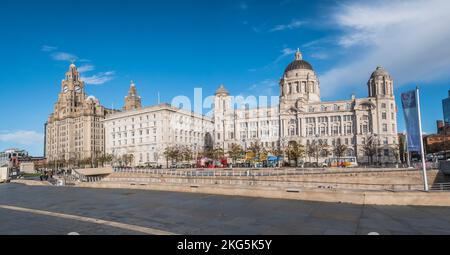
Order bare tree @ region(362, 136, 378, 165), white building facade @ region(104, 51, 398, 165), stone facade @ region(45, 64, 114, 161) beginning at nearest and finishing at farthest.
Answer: bare tree @ region(362, 136, 378, 165), white building facade @ region(104, 51, 398, 165), stone facade @ region(45, 64, 114, 161)

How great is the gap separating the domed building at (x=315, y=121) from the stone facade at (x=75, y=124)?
7590cm

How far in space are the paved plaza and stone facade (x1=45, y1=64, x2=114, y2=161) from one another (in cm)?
15211

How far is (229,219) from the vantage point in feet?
59.2

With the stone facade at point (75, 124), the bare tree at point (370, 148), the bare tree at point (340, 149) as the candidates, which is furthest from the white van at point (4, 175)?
the bare tree at point (370, 148)

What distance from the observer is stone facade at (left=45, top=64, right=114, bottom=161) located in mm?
169875

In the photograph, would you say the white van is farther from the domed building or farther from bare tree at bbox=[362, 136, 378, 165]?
bare tree at bbox=[362, 136, 378, 165]

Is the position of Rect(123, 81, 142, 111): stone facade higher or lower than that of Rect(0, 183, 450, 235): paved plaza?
higher

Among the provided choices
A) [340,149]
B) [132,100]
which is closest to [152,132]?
[340,149]

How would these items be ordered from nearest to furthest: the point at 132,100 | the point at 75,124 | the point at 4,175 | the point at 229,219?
1. the point at 229,219
2. the point at 4,175
3. the point at 75,124
4. the point at 132,100

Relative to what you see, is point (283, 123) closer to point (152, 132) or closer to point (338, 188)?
point (152, 132)

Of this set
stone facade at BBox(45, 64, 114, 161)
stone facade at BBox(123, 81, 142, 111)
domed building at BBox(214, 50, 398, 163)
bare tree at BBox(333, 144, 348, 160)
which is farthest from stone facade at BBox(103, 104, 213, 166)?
bare tree at BBox(333, 144, 348, 160)

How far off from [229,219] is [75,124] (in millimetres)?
180387

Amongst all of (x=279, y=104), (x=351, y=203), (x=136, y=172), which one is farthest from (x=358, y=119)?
(x=351, y=203)

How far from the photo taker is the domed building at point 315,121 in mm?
101938
